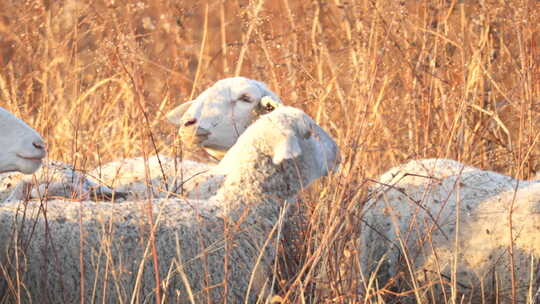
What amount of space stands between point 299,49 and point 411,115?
133 centimetres

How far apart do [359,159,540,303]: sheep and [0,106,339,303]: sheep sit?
1.39ft

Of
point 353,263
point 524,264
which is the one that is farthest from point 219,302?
point 524,264

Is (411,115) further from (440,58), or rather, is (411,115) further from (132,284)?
(132,284)

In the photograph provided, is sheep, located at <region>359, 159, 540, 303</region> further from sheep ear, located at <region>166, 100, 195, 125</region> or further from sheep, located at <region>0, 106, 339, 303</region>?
sheep ear, located at <region>166, 100, 195, 125</region>

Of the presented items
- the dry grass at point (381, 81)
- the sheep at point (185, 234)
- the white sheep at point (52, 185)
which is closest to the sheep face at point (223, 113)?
the dry grass at point (381, 81)

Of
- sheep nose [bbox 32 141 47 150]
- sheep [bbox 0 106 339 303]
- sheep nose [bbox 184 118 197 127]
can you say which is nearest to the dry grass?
sheep nose [bbox 184 118 197 127]

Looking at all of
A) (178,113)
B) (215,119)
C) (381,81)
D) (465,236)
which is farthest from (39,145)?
(381,81)

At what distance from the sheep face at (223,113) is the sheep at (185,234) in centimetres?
90

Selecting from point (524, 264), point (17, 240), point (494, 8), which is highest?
point (494, 8)

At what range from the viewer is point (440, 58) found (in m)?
5.59

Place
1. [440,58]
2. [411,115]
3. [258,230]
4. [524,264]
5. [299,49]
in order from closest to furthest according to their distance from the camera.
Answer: [258,230] → [524,264] → [411,115] → [440,58] → [299,49]

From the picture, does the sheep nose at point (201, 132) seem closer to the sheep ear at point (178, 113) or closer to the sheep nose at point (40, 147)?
the sheep ear at point (178, 113)

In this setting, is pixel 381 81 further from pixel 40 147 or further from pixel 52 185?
pixel 40 147

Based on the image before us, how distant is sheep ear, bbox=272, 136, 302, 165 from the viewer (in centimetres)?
329
